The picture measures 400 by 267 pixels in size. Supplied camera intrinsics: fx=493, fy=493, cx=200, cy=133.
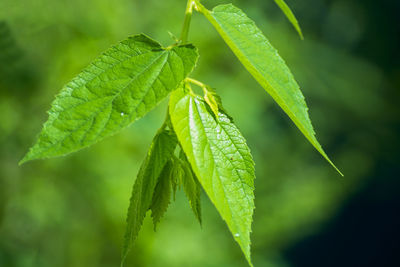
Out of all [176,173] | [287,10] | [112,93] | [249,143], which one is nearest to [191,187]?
[176,173]

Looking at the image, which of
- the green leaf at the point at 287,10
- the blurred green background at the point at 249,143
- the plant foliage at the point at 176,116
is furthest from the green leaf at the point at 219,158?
the blurred green background at the point at 249,143

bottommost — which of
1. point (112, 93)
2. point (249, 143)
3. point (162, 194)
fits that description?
point (249, 143)

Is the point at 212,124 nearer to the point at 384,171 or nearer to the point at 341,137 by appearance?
the point at 341,137

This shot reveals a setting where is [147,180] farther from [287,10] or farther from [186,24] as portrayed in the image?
[287,10]

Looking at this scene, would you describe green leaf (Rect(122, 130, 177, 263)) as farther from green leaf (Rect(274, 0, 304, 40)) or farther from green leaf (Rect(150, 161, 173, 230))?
green leaf (Rect(274, 0, 304, 40))

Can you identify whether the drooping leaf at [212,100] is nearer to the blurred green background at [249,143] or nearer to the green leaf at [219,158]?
the green leaf at [219,158]

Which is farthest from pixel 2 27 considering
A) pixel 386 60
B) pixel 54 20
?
pixel 386 60

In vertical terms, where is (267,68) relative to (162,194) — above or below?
above
